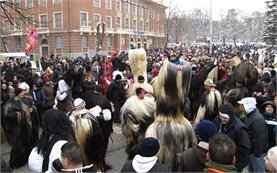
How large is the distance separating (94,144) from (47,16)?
162 feet

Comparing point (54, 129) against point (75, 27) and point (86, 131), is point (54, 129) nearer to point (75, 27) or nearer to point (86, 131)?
point (86, 131)

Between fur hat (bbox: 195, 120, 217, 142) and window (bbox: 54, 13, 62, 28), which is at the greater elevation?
window (bbox: 54, 13, 62, 28)

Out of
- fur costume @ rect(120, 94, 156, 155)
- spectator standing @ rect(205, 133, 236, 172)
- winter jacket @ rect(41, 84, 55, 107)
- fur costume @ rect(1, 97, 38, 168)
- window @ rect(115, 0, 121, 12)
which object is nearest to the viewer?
spectator standing @ rect(205, 133, 236, 172)

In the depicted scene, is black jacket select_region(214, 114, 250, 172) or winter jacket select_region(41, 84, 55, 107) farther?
winter jacket select_region(41, 84, 55, 107)

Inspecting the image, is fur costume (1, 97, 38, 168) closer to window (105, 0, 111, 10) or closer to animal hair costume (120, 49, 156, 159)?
animal hair costume (120, 49, 156, 159)

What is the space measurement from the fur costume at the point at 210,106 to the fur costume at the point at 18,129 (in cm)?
345

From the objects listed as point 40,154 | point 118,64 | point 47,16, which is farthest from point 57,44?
point 40,154

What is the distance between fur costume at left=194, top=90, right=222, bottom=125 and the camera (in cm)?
677

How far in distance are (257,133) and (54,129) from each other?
3194mm

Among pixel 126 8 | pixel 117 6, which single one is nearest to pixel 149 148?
pixel 117 6

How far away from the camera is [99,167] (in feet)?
20.3

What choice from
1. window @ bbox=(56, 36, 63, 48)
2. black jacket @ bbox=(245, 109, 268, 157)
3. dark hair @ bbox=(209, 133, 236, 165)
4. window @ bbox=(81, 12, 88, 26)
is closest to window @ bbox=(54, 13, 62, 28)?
window @ bbox=(56, 36, 63, 48)

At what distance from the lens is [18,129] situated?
6.58 m

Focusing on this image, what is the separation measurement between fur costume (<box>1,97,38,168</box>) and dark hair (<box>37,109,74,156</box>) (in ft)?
7.94
